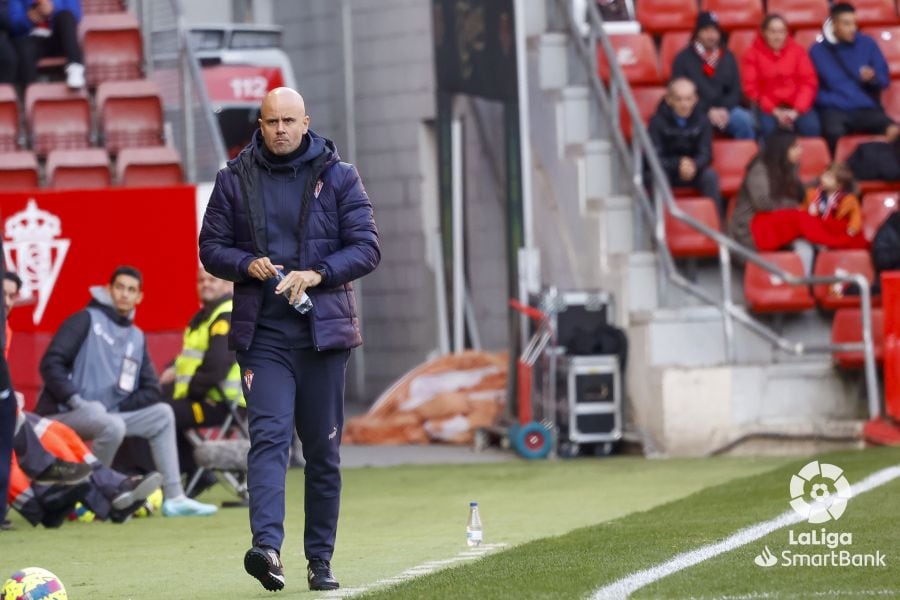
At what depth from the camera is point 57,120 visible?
16.2 m

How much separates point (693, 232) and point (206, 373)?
5.34 metres

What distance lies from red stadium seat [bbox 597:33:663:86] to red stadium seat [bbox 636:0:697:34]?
16.6 inches

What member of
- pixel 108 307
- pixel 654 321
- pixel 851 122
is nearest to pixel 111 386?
pixel 108 307

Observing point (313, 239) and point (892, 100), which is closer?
point (313, 239)

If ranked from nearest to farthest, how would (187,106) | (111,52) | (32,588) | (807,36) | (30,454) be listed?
(32,588), (30,454), (187,106), (111,52), (807,36)

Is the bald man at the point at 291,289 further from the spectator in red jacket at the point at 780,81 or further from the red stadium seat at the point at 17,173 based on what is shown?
the spectator in red jacket at the point at 780,81

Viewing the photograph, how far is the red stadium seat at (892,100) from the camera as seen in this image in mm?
18094

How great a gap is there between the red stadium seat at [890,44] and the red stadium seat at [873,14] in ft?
0.50

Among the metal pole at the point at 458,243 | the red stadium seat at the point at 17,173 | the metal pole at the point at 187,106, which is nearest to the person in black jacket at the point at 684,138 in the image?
the metal pole at the point at 458,243

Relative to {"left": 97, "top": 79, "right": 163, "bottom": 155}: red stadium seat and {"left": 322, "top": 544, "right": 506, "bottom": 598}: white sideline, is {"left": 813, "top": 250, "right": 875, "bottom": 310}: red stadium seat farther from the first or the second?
{"left": 322, "top": 544, "right": 506, "bottom": 598}: white sideline

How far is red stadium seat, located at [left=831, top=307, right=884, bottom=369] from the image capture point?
49.3 ft

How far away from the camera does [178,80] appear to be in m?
16.5

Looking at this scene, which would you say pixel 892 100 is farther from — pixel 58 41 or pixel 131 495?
pixel 131 495

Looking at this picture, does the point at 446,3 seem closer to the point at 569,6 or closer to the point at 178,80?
the point at 569,6
